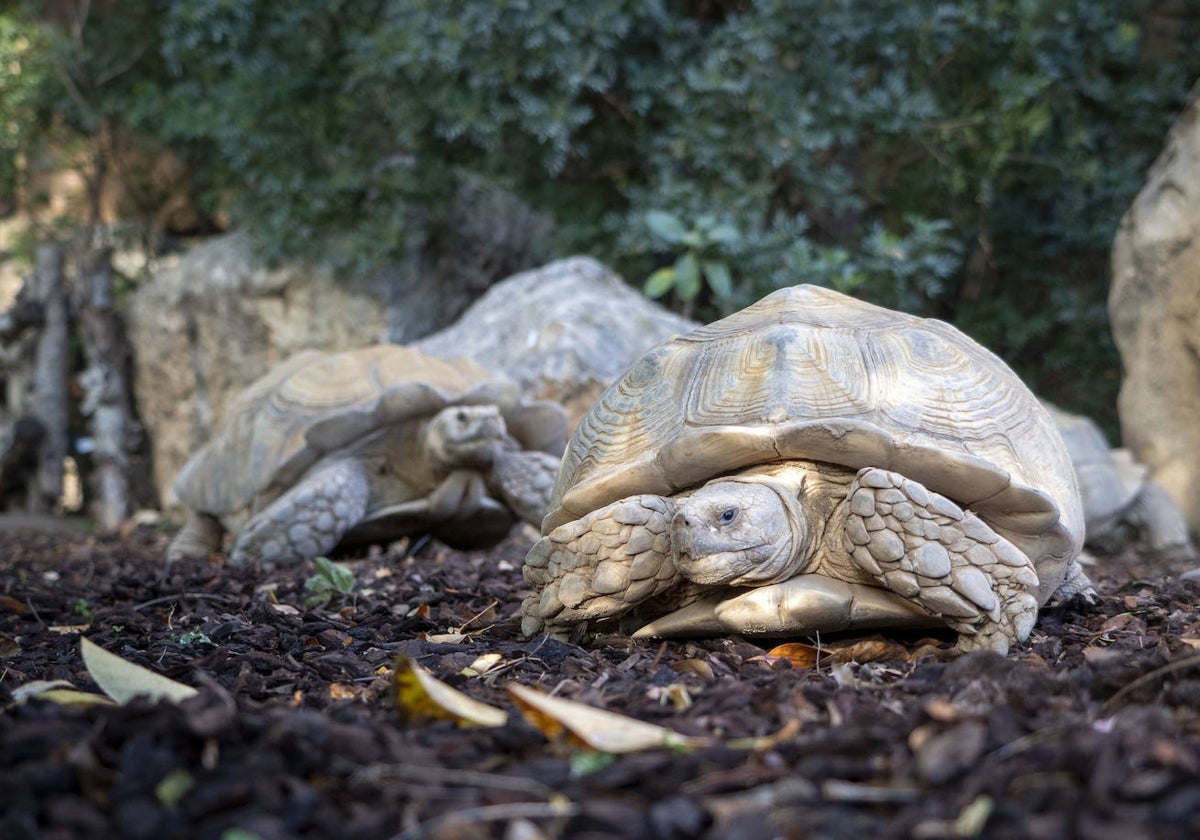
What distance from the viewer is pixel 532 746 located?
6.11 feet

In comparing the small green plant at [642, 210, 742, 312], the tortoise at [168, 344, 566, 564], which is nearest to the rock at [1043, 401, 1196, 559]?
the small green plant at [642, 210, 742, 312]

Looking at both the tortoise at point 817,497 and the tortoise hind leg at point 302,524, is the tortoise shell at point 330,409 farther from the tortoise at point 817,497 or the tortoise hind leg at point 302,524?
the tortoise at point 817,497

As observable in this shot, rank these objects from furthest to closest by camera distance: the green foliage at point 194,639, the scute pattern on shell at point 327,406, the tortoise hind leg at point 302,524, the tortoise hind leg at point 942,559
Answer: the scute pattern on shell at point 327,406
the tortoise hind leg at point 302,524
the green foliage at point 194,639
the tortoise hind leg at point 942,559

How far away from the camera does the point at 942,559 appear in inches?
103

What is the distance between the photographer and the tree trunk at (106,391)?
9.83 metres

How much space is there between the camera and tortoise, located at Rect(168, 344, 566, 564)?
5.11 m

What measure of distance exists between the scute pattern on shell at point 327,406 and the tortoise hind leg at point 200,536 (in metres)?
0.29

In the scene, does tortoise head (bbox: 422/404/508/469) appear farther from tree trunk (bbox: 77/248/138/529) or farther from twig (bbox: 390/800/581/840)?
tree trunk (bbox: 77/248/138/529)

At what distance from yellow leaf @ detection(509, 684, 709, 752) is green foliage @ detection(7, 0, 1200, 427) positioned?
17.8 feet

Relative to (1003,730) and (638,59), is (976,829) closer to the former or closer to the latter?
(1003,730)

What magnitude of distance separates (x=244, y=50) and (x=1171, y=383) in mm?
6564

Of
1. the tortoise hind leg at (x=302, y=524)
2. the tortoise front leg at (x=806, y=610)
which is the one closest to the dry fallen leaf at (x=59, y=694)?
the tortoise front leg at (x=806, y=610)

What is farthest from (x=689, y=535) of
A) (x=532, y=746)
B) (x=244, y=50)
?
(x=244, y=50)

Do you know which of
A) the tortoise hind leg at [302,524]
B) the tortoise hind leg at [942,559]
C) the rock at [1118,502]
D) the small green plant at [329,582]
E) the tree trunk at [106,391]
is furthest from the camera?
the tree trunk at [106,391]
